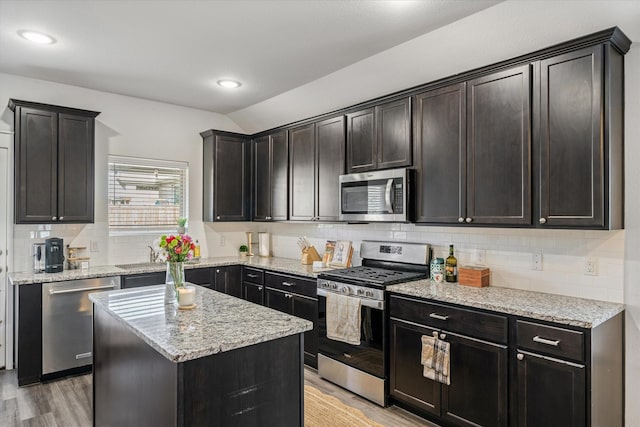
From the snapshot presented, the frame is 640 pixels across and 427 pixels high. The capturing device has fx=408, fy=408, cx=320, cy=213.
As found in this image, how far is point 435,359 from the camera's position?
2752 mm

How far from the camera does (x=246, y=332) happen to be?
5.99 ft

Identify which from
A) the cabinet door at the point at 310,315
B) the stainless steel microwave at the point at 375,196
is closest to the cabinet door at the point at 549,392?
the stainless steel microwave at the point at 375,196

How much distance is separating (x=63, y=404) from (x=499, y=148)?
3.77 m

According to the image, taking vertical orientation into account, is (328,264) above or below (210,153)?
below

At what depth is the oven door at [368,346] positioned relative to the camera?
Answer: 10.3ft

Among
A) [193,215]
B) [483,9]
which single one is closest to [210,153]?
[193,215]

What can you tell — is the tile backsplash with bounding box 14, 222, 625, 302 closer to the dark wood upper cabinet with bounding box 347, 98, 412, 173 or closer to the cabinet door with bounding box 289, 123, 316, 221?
the cabinet door with bounding box 289, 123, 316, 221

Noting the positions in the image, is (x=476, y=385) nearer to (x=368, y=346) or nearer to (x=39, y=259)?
(x=368, y=346)

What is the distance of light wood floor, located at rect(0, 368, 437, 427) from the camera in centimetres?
290

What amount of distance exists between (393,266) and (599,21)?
235cm

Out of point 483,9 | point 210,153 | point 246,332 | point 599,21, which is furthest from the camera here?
point 210,153

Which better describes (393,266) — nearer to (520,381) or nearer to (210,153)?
(520,381)

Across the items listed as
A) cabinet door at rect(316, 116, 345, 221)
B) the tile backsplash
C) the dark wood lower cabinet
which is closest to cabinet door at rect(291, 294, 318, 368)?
the dark wood lower cabinet

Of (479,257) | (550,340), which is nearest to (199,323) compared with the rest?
(550,340)
